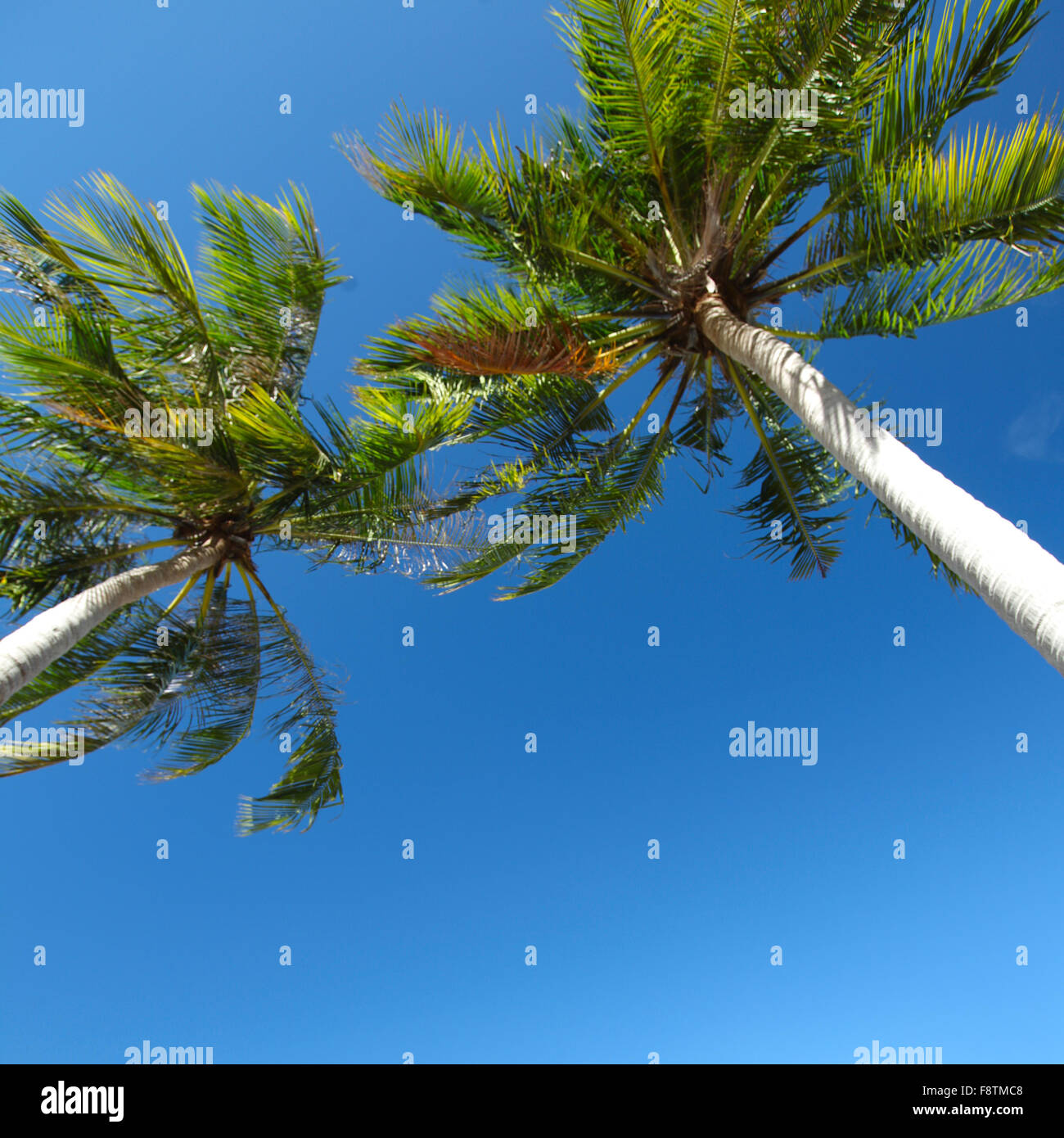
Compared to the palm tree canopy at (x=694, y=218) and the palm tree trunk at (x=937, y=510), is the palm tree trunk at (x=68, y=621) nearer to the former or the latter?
the palm tree canopy at (x=694, y=218)

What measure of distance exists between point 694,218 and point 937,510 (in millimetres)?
4395

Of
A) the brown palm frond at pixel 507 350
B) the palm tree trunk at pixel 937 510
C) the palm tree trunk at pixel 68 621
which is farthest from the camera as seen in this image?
the brown palm frond at pixel 507 350

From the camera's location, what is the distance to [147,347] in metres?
5.99

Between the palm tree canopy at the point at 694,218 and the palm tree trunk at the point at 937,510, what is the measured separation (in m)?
0.53

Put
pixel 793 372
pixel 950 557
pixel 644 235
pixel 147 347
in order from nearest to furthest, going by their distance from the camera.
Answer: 1. pixel 950 557
2. pixel 793 372
3. pixel 147 347
4. pixel 644 235

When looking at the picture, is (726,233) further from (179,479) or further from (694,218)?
(179,479)

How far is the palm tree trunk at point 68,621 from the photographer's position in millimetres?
4324

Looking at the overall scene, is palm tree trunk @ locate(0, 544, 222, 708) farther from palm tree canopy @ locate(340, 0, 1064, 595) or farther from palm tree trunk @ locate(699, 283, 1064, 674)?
palm tree trunk @ locate(699, 283, 1064, 674)

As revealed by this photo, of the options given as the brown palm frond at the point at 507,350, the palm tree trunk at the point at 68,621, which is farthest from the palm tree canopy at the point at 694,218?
the palm tree trunk at the point at 68,621

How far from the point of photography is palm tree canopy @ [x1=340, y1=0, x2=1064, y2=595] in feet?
15.4

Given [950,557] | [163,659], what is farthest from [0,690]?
[950,557]

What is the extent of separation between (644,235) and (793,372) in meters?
2.77
